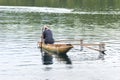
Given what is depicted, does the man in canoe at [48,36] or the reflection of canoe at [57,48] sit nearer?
the reflection of canoe at [57,48]

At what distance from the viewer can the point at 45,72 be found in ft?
120

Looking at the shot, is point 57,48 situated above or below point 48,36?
below

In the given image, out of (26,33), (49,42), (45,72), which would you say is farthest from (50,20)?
(45,72)

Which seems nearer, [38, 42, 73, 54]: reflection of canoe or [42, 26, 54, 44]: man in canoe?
[38, 42, 73, 54]: reflection of canoe

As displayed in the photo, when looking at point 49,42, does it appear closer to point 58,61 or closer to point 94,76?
point 58,61

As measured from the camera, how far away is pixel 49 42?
1945 inches

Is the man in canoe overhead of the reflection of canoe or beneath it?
overhead

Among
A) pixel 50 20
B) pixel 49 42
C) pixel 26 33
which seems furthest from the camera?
pixel 50 20

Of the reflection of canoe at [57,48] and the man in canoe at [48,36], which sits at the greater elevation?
the man in canoe at [48,36]

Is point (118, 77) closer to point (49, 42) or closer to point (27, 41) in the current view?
point (49, 42)

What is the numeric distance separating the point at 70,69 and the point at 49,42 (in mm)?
11360

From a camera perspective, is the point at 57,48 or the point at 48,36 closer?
the point at 57,48

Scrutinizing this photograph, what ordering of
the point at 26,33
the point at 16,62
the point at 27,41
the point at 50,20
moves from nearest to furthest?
1. the point at 16,62
2. the point at 27,41
3. the point at 26,33
4. the point at 50,20

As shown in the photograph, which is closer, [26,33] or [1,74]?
[1,74]
